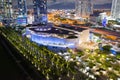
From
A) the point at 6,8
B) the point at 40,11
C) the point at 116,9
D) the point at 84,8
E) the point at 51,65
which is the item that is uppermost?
the point at 84,8

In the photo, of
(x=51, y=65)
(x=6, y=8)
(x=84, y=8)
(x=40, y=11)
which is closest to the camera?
(x=51, y=65)

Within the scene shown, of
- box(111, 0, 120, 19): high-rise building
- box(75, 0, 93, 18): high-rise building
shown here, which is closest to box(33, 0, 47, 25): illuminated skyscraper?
box(75, 0, 93, 18): high-rise building

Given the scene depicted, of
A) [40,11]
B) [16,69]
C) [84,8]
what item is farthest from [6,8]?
[16,69]

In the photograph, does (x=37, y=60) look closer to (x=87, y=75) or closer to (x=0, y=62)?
(x=0, y=62)

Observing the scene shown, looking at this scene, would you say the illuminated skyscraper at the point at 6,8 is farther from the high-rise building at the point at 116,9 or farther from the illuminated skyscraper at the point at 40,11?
the high-rise building at the point at 116,9

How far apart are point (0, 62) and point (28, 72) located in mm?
3615

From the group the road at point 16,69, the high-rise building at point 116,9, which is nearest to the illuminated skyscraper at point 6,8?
the high-rise building at point 116,9

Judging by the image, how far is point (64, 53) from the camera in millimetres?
17531

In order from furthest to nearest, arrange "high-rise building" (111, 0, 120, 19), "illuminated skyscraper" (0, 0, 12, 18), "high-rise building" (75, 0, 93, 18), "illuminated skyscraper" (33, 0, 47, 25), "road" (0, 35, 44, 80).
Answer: "high-rise building" (75, 0, 93, 18) → "high-rise building" (111, 0, 120, 19) → "illuminated skyscraper" (0, 0, 12, 18) → "illuminated skyscraper" (33, 0, 47, 25) → "road" (0, 35, 44, 80)

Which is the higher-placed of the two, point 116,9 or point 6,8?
point 6,8

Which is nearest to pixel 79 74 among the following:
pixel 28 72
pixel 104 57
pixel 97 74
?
pixel 97 74

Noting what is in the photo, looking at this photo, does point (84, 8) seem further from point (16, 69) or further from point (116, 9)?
point (16, 69)

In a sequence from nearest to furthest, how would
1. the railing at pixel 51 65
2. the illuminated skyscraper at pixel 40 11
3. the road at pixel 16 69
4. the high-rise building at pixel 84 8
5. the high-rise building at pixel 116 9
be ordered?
the road at pixel 16 69
the railing at pixel 51 65
the illuminated skyscraper at pixel 40 11
the high-rise building at pixel 116 9
the high-rise building at pixel 84 8

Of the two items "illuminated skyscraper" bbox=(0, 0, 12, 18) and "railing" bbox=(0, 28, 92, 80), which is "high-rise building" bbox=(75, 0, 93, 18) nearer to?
"illuminated skyscraper" bbox=(0, 0, 12, 18)
